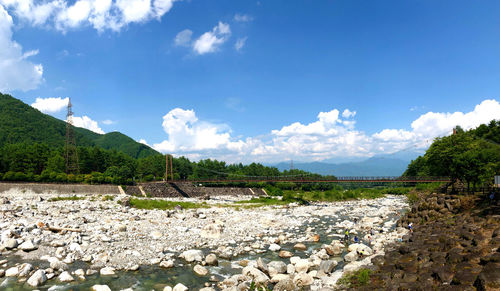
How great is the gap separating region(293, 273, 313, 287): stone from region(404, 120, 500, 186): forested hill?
105 ft

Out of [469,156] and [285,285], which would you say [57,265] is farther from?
[469,156]

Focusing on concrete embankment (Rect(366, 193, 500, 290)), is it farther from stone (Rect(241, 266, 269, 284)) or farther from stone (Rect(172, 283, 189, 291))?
stone (Rect(172, 283, 189, 291))

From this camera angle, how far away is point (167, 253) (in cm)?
1991

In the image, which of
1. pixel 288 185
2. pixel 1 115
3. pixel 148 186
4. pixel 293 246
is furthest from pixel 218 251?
pixel 1 115

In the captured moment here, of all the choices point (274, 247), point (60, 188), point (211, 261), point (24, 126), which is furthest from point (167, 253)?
point (24, 126)

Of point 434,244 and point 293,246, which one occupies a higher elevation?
point 434,244

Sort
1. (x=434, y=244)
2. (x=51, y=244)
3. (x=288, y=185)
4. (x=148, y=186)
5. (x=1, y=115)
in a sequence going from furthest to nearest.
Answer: (x=1, y=115) < (x=288, y=185) < (x=148, y=186) < (x=51, y=244) < (x=434, y=244)

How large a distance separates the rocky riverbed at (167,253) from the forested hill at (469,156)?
14.2m

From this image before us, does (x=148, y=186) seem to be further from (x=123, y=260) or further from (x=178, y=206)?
(x=123, y=260)

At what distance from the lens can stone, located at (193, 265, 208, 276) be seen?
16266 mm

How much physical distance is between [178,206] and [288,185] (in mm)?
59936

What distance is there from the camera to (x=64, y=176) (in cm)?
5544

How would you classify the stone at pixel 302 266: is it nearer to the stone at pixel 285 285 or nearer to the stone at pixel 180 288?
the stone at pixel 285 285

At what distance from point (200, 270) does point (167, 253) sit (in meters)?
4.68
